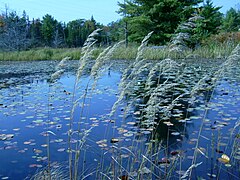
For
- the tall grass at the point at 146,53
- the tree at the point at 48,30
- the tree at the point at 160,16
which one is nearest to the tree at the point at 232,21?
the tree at the point at 160,16

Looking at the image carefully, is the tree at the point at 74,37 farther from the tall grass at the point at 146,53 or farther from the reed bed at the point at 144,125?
the reed bed at the point at 144,125

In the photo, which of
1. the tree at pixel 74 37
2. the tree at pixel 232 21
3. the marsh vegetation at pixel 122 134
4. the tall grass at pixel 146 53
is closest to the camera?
the marsh vegetation at pixel 122 134

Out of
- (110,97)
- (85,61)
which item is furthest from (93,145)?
(110,97)

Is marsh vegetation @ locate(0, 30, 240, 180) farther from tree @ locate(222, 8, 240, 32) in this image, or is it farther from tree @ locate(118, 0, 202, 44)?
tree @ locate(222, 8, 240, 32)

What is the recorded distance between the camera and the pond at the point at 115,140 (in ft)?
7.31

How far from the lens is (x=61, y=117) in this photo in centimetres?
408

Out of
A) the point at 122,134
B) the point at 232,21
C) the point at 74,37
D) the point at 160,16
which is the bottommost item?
the point at 122,134

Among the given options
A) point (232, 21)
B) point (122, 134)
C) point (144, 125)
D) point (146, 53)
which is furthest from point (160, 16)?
point (232, 21)

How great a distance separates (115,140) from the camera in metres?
2.93

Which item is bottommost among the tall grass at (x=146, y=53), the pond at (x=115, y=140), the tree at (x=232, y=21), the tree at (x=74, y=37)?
the pond at (x=115, y=140)

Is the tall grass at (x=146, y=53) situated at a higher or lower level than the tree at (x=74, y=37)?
lower

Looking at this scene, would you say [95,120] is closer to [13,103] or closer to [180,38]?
[180,38]

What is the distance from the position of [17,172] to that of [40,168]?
0.22 metres

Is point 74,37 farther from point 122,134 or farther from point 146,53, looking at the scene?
point 122,134
